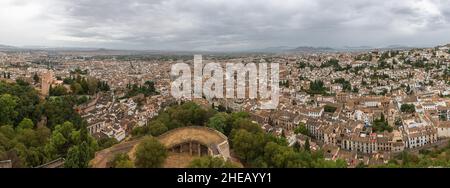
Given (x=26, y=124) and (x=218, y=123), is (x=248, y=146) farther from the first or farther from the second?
(x=26, y=124)

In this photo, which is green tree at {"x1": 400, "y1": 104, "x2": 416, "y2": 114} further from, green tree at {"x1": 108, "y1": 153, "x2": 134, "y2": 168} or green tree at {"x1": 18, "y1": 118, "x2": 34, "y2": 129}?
green tree at {"x1": 108, "y1": 153, "x2": 134, "y2": 168}

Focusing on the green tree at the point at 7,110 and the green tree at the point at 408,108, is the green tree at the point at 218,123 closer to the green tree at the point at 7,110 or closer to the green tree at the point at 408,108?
the green tree at the point at 7,110

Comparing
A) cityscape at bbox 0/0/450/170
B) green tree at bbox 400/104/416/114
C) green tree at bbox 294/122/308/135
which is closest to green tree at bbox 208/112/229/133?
cityscape at bbox 0/0/450/170

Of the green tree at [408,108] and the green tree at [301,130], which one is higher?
the green tree at [408,108]

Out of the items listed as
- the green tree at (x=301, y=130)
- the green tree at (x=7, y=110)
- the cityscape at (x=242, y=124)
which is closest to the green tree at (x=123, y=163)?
the cityscape at (x=242, y=124)

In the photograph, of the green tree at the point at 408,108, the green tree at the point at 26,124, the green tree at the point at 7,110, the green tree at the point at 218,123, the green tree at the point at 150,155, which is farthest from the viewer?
the green tree at the point at 408,108

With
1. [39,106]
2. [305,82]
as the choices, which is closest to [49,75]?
[39,106]

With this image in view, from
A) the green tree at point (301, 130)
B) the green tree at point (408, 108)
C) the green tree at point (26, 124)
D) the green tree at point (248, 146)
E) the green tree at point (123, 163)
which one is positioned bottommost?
the green tree at point (301, 130)

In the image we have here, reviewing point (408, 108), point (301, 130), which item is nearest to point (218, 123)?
point (301, 130)
